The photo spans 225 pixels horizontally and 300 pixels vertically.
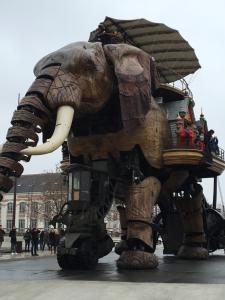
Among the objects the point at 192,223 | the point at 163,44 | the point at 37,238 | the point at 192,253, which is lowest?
the point at 192,253

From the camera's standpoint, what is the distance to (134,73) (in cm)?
1111

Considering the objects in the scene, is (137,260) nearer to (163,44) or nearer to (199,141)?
(199,141)

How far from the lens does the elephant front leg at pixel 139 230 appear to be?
35.1ft

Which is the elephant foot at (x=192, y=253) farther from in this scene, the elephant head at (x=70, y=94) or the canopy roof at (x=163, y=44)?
the canopy roof at (x=163, y=44)

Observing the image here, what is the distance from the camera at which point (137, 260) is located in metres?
10.6

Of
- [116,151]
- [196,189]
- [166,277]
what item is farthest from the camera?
[196,189]

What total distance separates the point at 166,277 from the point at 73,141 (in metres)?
4.44

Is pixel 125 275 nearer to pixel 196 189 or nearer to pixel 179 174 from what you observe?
pixel 179 174

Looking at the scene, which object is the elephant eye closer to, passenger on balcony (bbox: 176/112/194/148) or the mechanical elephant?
the mechanical elephant

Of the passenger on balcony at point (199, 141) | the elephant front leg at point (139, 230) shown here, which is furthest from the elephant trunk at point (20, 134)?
the passenger on balcony at point (199, 141)

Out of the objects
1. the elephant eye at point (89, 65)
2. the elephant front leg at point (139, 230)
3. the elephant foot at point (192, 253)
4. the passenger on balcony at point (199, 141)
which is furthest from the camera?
the elephant foot at point (192, 253)

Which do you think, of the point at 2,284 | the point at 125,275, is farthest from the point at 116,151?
the point at 2,284

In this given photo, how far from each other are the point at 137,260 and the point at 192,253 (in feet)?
13.3

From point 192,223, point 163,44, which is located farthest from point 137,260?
point 163,44
